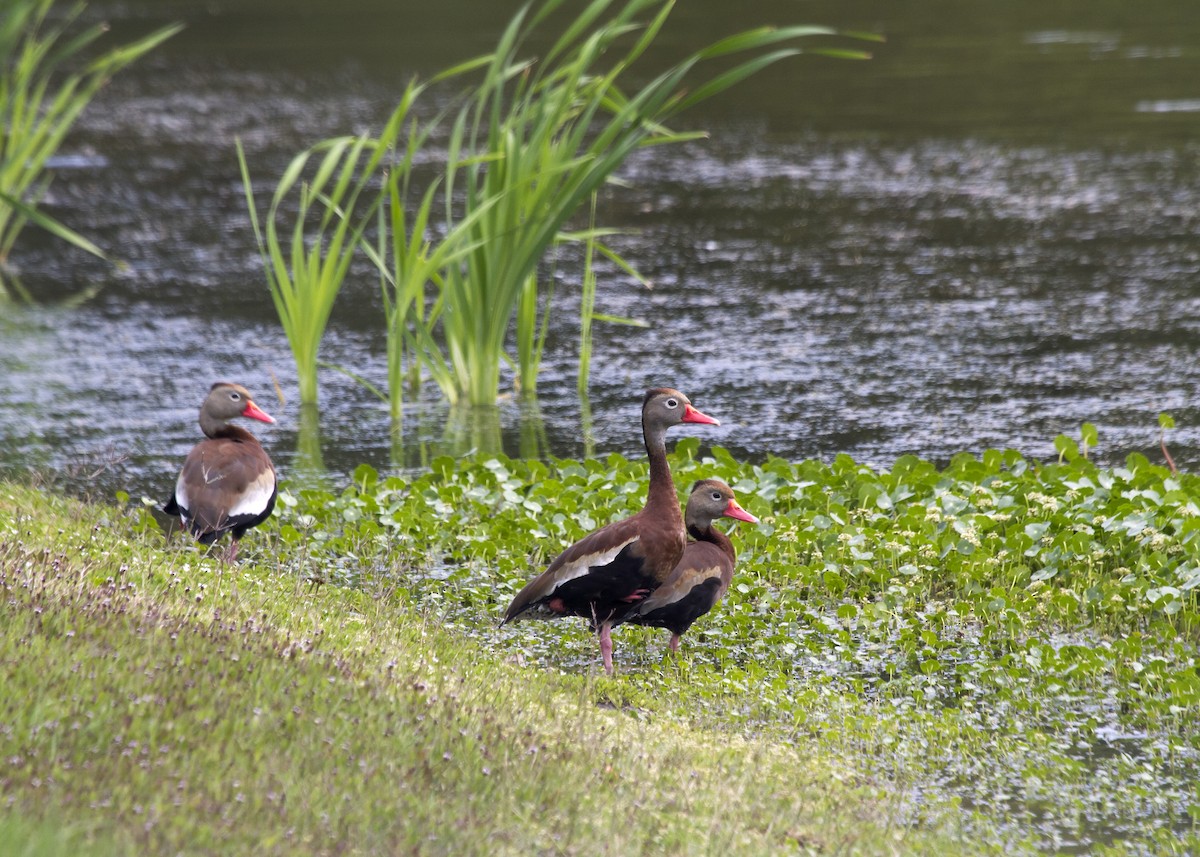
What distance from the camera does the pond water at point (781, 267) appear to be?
9.57 m

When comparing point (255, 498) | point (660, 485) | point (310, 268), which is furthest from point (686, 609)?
point (310, 268)

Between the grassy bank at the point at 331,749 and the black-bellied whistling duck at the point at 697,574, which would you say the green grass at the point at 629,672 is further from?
the black-bellied whistling duck at the point at 697,574

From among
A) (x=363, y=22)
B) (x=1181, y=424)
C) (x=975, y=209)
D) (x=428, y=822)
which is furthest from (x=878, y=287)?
(x=363, y=22)

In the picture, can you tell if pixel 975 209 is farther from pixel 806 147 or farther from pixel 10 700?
pixel 10 700

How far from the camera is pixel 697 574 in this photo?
19.8 feet

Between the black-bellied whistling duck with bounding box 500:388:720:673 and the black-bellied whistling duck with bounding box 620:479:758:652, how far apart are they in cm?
5

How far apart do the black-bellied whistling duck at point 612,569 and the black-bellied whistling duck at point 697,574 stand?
0.05 metres

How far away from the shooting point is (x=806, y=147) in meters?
16.4

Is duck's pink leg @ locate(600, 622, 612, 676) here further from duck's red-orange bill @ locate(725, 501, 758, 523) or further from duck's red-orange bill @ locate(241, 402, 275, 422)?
duck's red-orange bill @ locate(241, 402, 275, 422)

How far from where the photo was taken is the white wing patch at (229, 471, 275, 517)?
6.63 meters

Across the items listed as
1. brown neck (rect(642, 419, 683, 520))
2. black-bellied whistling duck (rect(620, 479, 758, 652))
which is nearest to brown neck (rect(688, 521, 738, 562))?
black-bellied whistling duck (rect(620, 479, 758, 652))

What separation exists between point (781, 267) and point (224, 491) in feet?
23.9

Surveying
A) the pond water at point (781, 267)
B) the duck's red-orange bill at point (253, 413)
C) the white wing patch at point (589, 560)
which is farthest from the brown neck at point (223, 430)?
the white wing patch at point (589, 560)

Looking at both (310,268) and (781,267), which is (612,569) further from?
(781,267)
